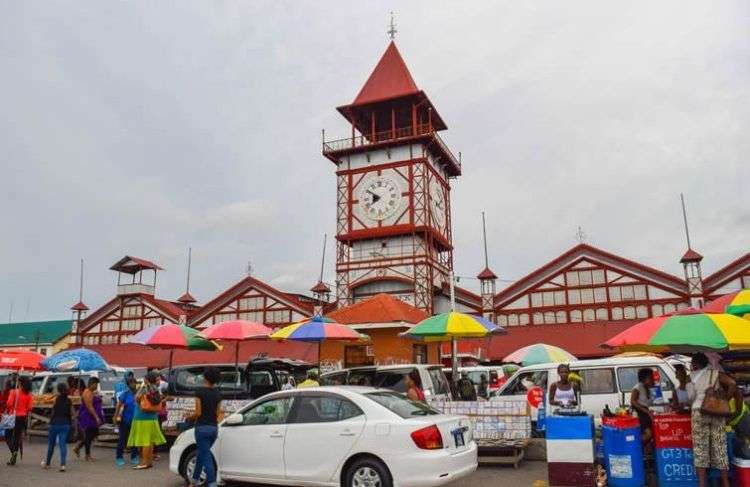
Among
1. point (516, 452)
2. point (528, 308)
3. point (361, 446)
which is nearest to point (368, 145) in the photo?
point (528, 308)

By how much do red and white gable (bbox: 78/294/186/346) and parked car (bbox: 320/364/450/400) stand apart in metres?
29.9

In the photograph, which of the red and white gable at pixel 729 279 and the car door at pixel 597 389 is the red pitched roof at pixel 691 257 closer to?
the red and white gable at pixel 729 279

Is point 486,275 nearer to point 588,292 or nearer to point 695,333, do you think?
point 588,292

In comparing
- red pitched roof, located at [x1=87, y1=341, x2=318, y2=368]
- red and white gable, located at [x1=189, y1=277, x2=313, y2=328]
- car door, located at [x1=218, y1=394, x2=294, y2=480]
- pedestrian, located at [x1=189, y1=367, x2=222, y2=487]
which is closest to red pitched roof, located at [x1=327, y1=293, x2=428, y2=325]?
red pitched roof, located at [x1=87, y1=341, x2=318, y2=368]

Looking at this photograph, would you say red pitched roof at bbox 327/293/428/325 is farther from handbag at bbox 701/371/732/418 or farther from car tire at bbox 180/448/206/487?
handbag at bbox 701/371/732/418

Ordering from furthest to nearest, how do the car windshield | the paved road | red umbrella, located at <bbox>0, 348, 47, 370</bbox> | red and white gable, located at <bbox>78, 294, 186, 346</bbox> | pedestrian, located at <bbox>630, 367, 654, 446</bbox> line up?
red and white gable, located at <bbox>78, 294, 186, 346</bbox>, red umbrella, located at <bbox>0, 348, 47, 370</bbox>, the paved road, pedestrian, located at <bbox>630, 367, 654, 446</bbox>, the car windshield

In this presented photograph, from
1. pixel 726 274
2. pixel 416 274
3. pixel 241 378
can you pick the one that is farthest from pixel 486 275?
pixel 241 378

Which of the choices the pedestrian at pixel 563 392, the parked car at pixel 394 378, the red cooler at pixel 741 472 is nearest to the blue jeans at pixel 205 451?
the parked car at pixel 394 378

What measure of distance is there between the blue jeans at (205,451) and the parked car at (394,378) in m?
4.23

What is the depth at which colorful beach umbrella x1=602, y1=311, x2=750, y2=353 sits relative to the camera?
7625 mm

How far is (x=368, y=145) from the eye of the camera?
116ft

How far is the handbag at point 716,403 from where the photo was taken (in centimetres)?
743

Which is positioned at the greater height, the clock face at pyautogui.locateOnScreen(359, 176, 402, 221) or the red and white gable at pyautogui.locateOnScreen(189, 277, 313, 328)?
the clock face at pyautogui.locateOnScreen(359, 176, 402, 221)

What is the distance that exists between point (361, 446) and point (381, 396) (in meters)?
0.80
